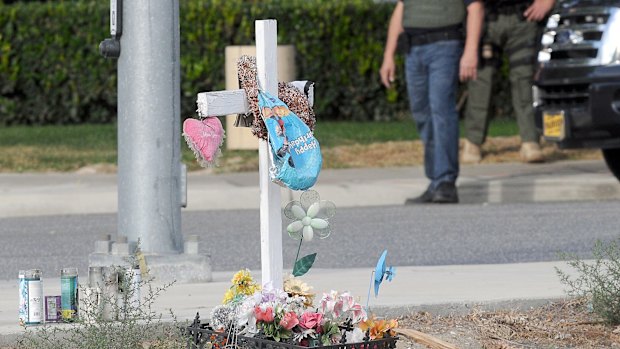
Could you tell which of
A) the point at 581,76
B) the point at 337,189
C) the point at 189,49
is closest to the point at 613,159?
the point at 581,76

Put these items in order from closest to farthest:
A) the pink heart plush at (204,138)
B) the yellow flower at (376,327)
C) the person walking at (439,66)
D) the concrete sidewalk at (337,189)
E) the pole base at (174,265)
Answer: the yellow flower at (376,327), the pink heart plush at (204,138), the pole base at (174,265), the person walking at (439,66), the concrete sidewalk at (337,189)

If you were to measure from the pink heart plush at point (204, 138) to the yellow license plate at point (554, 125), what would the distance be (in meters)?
6.52

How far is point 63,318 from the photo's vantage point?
5.90 meters

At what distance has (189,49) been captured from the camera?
749 inches

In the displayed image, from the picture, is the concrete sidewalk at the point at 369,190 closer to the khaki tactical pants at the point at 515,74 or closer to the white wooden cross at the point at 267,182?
the khaki tactical pants at the point at 515,74

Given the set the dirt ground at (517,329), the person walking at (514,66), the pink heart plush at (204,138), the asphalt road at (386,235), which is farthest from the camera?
the person walking at (514,66)

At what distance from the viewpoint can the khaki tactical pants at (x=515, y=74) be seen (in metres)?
14.4

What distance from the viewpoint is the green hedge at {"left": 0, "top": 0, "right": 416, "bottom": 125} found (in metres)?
19.0

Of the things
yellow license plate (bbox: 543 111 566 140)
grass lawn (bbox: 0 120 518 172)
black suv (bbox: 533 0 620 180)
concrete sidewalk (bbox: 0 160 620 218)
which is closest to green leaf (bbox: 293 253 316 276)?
black suv (bbox: 533 0 620 180)

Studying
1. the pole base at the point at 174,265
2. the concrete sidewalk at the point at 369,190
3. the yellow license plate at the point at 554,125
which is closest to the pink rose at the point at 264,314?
the pole base at the point at 174,265

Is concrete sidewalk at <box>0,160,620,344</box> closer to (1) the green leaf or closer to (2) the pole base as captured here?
(2) the pole base

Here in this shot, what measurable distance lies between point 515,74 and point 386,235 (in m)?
4.59

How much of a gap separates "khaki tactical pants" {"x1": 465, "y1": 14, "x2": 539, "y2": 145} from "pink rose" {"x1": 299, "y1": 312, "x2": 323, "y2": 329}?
9796mm

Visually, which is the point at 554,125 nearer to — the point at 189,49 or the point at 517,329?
the point at 517,329
